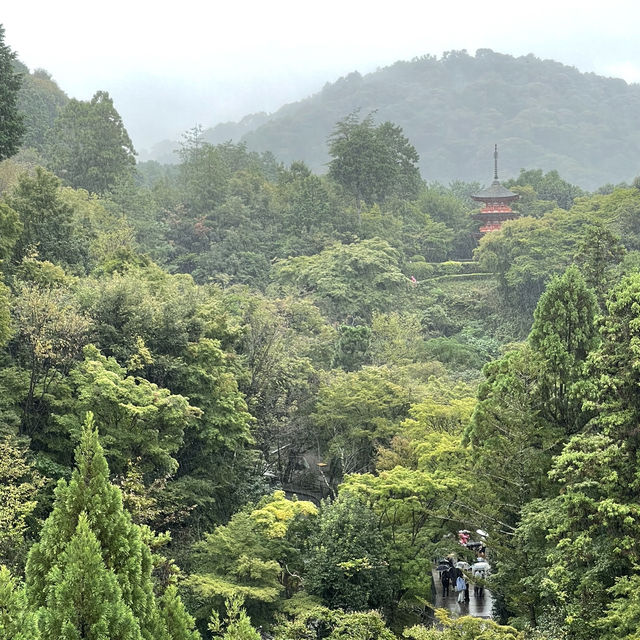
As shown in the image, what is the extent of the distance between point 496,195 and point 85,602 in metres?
52.0

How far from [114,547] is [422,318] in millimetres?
33161

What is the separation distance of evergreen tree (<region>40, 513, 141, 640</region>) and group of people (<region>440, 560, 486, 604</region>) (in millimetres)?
11241

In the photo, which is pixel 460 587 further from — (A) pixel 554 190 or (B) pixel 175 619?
(A) pixel 554 190

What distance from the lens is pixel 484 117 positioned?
150 metres

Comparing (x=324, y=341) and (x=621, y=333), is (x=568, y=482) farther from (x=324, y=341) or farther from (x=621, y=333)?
(x=324, y=341)

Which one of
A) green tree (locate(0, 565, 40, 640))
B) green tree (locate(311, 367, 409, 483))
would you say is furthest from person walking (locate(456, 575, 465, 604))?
green tree (locate(0, 565, 40, 640))

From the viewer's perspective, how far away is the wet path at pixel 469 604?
51.6 ft

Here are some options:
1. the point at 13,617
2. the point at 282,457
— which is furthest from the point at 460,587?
the point at 13,617

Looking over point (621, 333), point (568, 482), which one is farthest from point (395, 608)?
point (621, 333)

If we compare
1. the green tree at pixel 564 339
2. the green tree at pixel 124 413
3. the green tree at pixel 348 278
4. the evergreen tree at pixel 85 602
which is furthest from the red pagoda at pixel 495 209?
the evergreen tree at pixel 85 602

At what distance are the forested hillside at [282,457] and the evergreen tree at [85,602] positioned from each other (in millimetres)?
20

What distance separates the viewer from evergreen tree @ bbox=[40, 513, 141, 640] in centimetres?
619

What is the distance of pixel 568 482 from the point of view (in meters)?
11.6

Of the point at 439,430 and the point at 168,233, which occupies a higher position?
the point at 168,233
